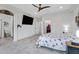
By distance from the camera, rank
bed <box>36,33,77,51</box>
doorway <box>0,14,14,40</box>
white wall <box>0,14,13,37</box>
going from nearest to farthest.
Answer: bed <box>36,33,77,51</box>, doorway <box>0,14,14,40</box>, white wall <box>0,14,13,37</box>

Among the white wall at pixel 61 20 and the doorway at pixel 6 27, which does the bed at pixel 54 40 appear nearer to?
the white wall at pixel 61 20

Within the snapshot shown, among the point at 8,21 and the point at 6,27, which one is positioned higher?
the point at 8,21

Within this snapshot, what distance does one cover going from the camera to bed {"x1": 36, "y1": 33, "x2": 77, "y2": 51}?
296cm

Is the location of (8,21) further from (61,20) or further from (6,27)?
(61,20)

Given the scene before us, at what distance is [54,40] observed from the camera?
3.31 meters

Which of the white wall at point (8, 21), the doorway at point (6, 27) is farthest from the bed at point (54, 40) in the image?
the white wall at point (8, 21)

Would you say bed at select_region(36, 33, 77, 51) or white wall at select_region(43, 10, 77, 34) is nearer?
white wall at select_region(43, 10, 77, 34)

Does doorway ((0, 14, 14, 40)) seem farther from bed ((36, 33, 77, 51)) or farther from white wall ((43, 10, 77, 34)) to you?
white wall ((43, 10, 77, 34))

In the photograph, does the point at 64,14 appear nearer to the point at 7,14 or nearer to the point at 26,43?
the point at 26,43

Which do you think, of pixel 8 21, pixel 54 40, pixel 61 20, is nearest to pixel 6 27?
pixel 8 21

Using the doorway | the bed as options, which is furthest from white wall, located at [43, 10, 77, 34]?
the doorway

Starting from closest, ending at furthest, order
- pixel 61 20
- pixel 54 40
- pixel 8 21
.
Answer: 1. pixel 61 20
2. pixel 54 40
3. pixel 8 21
